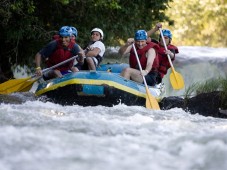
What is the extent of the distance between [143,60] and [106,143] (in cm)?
486

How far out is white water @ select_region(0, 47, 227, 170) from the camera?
15.0ft

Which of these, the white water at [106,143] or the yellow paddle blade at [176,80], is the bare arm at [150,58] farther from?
the white water at [106,143]

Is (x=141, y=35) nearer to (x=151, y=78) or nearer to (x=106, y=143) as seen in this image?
(x=151, y=78)

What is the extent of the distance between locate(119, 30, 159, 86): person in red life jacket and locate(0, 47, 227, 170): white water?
2.79 metres

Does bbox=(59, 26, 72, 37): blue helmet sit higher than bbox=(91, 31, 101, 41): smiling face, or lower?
higher

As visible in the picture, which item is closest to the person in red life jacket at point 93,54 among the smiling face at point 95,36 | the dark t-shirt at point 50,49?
the smiling face at point 95,36

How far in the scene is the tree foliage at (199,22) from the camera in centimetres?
3225

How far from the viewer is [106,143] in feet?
16.7

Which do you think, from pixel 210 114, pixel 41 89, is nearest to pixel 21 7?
pixel 41 89

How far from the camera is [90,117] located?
6609mm

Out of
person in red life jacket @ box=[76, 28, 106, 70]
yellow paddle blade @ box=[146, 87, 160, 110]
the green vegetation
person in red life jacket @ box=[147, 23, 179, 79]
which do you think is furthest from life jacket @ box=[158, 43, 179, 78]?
yellow paddle blade @ box=[146, 87, 160, 110]

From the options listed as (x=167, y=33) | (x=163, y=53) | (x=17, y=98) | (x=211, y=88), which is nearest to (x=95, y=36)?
(x=163, y=53)

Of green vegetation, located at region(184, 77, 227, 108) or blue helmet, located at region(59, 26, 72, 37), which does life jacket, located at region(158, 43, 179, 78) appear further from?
blue helmet, located at region(59, 26, 72, 37)

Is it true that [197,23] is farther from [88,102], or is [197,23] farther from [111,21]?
[88,102]
